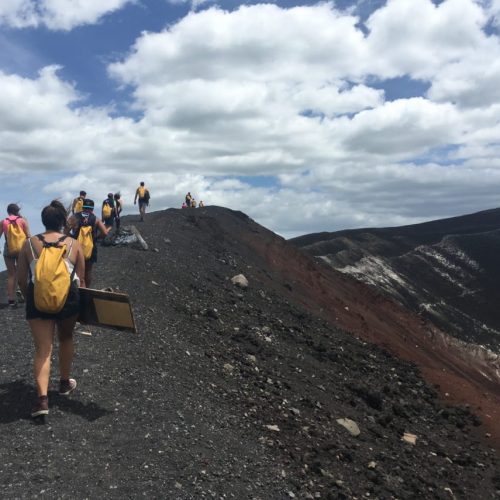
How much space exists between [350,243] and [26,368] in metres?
41.9

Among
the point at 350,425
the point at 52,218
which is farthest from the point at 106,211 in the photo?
the point at 52,218

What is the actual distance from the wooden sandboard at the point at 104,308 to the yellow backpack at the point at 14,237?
14.7ft

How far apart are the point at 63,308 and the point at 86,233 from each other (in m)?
3.44

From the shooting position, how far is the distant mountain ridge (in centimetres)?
4025

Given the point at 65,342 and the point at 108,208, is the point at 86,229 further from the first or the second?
the point at 108,208

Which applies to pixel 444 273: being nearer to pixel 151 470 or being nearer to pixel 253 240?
pixel 253 240

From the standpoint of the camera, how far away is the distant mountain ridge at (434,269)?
40250 mm

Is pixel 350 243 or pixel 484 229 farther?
pixel 484 229

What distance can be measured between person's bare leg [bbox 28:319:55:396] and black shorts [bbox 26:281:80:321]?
72mm

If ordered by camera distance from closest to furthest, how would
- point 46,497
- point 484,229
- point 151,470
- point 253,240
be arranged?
point 46,497
point 151,470
point 253,240
point 484,229

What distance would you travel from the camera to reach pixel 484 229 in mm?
65938

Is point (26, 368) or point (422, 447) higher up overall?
point (26, 368)

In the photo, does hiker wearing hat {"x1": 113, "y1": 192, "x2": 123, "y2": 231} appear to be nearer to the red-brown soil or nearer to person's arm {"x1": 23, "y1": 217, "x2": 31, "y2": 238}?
the red-brown soil

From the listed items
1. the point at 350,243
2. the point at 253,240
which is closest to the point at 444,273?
the point at 350,243
